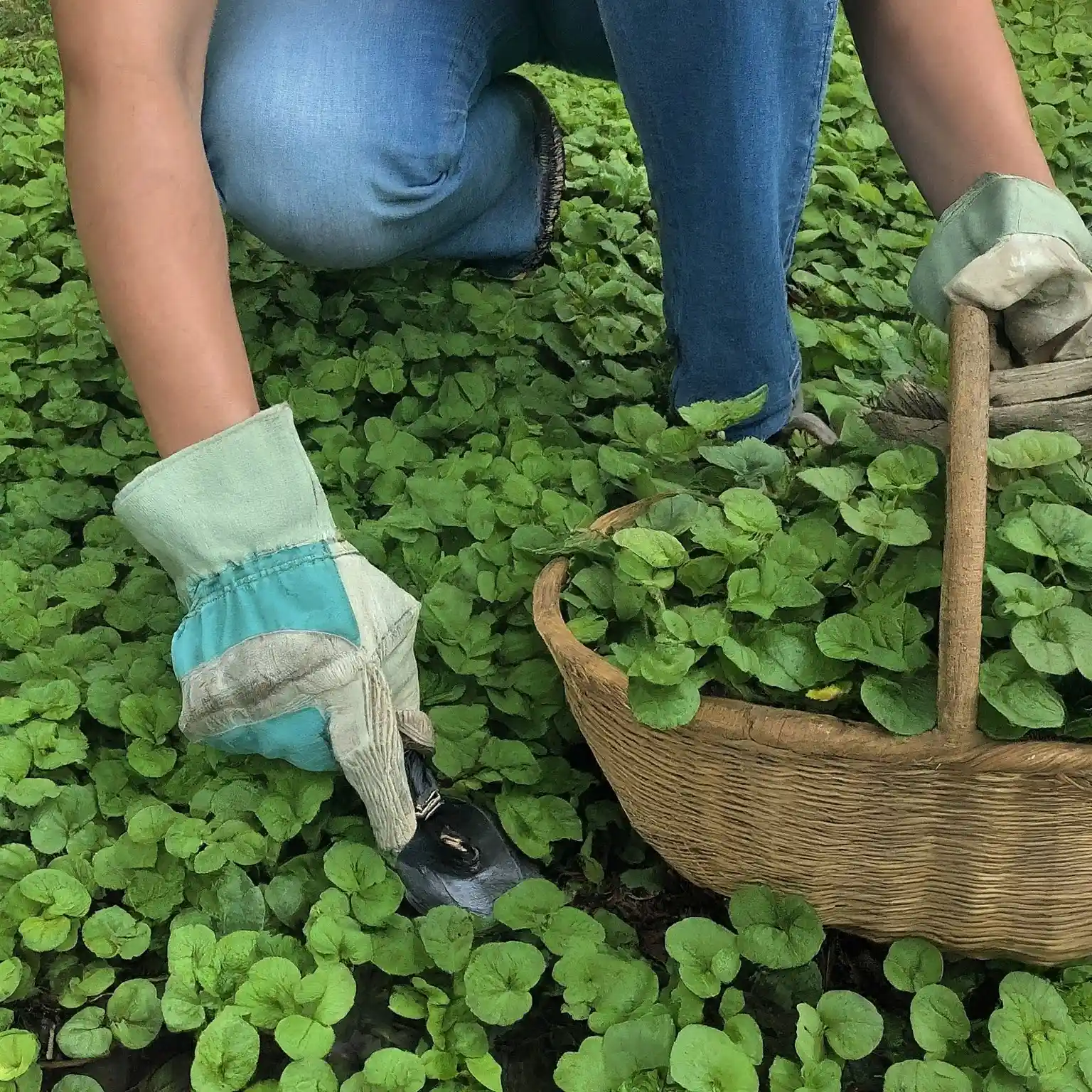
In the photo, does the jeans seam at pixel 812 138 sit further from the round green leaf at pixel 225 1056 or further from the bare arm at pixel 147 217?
the round green leaf at pixel 225 1056

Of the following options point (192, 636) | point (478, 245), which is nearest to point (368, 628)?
point (192, 636)

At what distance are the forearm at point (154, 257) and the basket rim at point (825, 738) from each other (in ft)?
1.29

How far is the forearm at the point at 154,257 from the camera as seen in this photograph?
920 mm

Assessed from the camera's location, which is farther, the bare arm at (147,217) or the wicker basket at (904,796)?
the bare arm at (147,217)

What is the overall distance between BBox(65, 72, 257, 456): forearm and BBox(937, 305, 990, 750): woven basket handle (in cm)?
62

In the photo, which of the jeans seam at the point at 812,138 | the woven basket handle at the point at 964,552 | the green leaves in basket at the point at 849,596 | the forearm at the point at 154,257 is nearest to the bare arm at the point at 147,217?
the forearm at the point at 154,257

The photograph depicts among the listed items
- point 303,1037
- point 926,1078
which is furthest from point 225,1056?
point 926,1078

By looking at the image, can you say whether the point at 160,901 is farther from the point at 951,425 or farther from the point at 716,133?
the point at 716,133

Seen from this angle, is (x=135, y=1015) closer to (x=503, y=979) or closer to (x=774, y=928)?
(x=503, y=979)

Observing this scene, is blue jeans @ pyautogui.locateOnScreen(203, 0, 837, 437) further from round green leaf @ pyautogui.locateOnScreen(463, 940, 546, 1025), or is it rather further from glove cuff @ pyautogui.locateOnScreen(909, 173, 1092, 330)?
round green leaf @ pyautogui.locateOnScreen(463, 940, 546, 1025)

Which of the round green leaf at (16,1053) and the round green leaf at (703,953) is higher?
the round green leaf at (703,953)

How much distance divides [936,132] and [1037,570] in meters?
0.55

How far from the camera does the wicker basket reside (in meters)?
0.73

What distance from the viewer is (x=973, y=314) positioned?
30.2 inches
